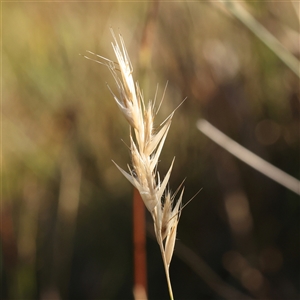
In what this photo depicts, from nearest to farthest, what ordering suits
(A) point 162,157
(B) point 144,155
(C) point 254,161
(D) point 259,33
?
1. (B) point 144,155
2. (D) point 259,33
3. (C) point 254,161
4. (A) point 162,157

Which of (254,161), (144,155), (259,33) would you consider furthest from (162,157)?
(144,155)

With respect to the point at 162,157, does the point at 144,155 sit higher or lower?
higher

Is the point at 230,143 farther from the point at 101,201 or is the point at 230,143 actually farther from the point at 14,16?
the point at 14,16

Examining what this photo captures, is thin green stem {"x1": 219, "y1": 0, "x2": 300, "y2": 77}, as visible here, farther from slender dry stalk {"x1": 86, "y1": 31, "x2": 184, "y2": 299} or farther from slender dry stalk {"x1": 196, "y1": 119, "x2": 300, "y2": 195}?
slender dry stalk {"x1": 86, "y1": 31, "x2": 184, "y2": 299}

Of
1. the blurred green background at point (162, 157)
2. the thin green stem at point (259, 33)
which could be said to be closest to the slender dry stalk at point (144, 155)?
the thin green stem at point (259, 33)

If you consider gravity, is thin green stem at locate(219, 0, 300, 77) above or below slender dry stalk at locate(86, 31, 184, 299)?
above

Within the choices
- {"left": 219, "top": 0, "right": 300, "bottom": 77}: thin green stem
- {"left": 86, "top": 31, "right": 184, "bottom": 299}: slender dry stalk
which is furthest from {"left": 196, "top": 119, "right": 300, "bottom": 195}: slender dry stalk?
{"left": 86, "top": 31, "right": 184, "bottom": 299}: slender dry stalk

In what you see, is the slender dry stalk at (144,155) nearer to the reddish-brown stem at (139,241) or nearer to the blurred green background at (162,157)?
the reddish-brown stem at (139,241)

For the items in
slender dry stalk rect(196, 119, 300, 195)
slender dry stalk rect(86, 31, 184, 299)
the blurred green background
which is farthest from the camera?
the blurred green background

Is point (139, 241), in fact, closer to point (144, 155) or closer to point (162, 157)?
point (144, 155)
